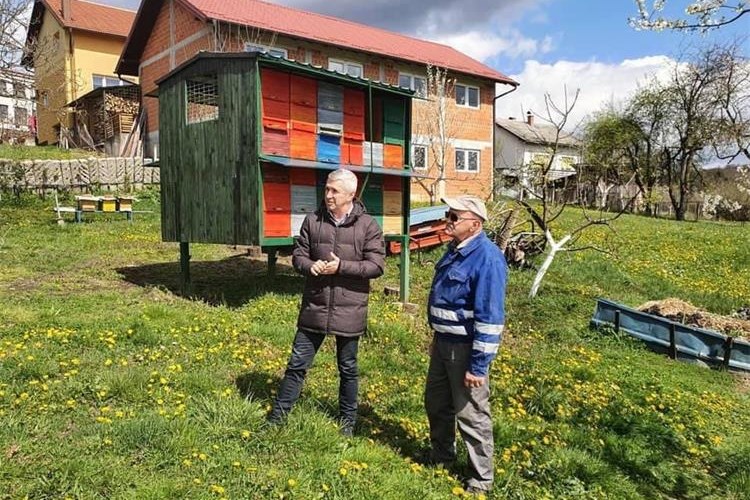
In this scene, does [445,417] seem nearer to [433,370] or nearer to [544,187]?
[433,370]

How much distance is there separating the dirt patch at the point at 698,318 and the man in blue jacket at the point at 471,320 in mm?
7305

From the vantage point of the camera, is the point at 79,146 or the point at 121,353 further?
the point at 79,146

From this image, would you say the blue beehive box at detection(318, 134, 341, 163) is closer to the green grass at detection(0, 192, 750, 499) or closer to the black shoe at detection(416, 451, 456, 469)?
the green grass at detection(0, 192, 750, 499)

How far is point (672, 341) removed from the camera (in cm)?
878

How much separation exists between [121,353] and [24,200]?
16029 millimetres

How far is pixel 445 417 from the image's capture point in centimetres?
432

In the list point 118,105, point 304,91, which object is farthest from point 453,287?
point 118,105

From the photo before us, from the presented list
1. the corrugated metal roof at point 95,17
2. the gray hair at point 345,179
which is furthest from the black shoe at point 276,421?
the corrugated metal roof at point 95,17

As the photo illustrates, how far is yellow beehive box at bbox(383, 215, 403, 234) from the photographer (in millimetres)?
Answer: 10445

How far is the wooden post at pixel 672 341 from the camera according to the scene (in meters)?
8.74

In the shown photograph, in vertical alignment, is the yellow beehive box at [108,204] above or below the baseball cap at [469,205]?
above

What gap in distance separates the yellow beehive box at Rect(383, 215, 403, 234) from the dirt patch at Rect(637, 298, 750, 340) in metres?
4.77

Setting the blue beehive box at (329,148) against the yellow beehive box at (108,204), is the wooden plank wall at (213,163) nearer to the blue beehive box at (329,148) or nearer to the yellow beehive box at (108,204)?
the blue beehive box at (329,148)

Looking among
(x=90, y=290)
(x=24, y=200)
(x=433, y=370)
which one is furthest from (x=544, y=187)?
(x=24, y=200)
